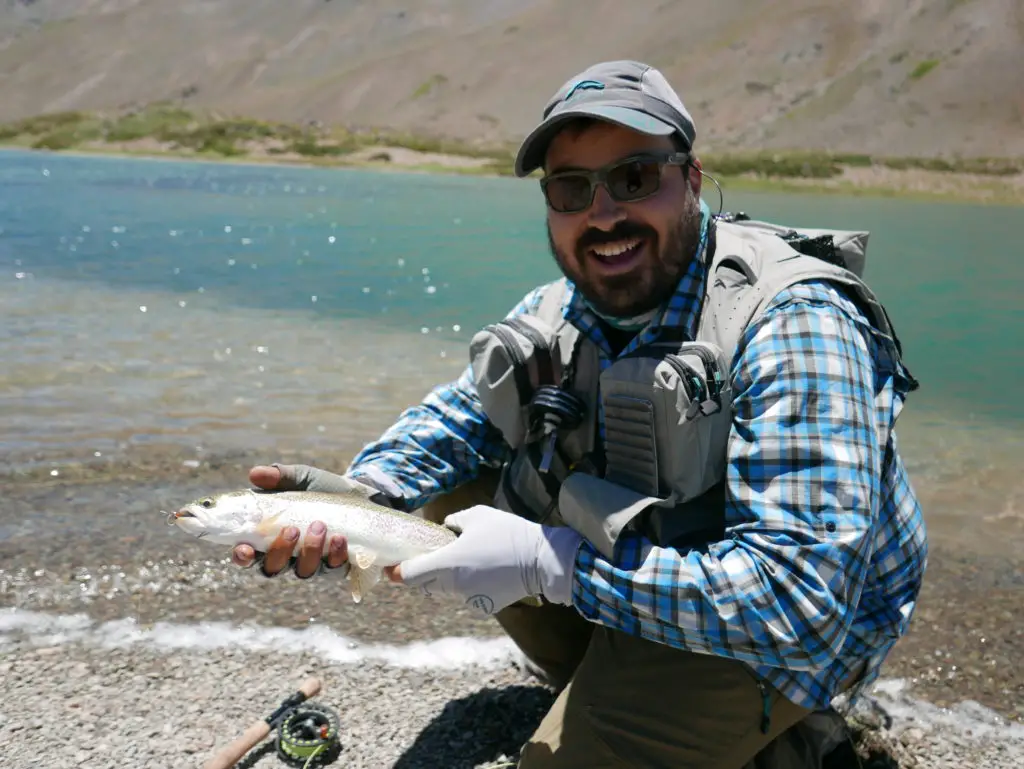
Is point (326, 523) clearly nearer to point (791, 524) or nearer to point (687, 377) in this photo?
point (687, 377)

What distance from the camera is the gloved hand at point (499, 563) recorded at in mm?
3404

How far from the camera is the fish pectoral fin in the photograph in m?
3.73

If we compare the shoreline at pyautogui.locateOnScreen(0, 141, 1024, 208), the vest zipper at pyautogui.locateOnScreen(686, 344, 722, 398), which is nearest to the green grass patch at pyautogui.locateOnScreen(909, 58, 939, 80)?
the shoreline at pyautogui.locateOnScreen(0, 141, 1024, 208)

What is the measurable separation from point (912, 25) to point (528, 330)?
201181 mm

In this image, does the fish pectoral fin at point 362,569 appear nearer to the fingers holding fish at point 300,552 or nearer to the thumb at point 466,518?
the fingers holding fish at point 300,552

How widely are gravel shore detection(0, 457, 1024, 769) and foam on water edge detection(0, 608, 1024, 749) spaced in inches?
0.5

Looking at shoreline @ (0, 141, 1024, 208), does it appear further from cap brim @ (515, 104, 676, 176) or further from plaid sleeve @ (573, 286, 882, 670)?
plaid sleeve @ (573, 286, 882, 670)

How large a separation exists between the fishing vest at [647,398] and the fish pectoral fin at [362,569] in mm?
684

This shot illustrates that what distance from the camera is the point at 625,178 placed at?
3.61 meters

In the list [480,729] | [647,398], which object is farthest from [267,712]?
[647,398]

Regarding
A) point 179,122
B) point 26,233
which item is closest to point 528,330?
point 26,233

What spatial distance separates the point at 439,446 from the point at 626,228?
137cm

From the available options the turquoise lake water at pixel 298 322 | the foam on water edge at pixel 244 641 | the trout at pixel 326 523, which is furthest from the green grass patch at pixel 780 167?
the trout at pixel 326 523

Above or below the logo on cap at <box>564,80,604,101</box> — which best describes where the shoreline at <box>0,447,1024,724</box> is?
below
